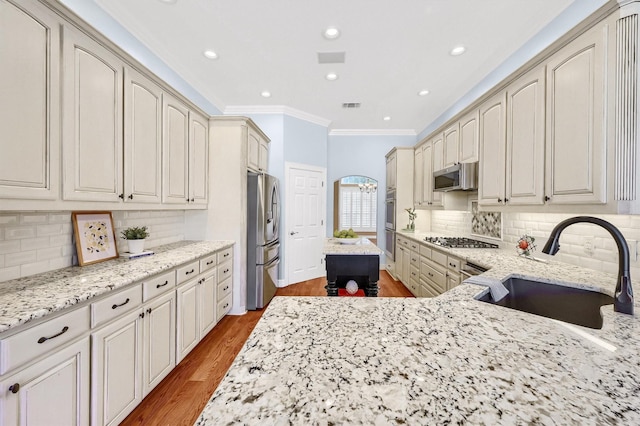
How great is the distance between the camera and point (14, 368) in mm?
1017

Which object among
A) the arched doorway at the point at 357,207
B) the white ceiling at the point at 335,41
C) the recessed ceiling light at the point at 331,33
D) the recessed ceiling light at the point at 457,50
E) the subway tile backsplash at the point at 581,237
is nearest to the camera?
the subway tile backsplash at the point at 581,237

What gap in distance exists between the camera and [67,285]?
4.58 ft

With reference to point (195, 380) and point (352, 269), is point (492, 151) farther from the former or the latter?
point (195, 380)

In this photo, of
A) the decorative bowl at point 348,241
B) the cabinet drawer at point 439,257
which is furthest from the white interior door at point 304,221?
the cabinet drawer at point 439,257

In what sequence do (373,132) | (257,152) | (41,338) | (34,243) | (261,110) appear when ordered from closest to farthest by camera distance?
(41,338), (34,243), (257,152), (261,110), (373,132)

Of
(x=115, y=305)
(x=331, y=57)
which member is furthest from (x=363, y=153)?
(x=115, y=305)

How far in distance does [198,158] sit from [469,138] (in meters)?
3.09

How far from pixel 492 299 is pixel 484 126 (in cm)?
205

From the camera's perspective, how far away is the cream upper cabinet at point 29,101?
1.18 meters

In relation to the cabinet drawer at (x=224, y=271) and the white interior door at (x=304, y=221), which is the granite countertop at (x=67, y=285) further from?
the white interior door at (x=304, y=221)

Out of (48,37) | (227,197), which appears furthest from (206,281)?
(48,37)

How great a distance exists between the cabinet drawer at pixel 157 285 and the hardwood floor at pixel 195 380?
2.39ft

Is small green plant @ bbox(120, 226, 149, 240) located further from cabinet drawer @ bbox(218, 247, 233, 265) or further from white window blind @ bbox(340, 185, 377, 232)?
white window blind @ bbox(340, 185, 377, 232)

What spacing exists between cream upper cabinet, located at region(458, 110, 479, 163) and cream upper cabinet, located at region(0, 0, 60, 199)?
11.2ft
